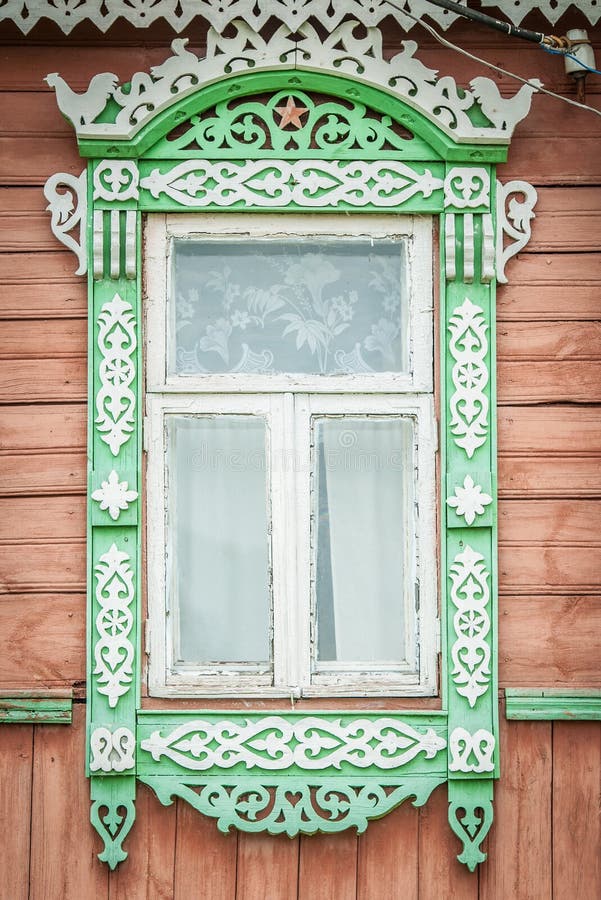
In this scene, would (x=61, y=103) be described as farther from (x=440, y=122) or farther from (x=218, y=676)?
(x=218, y=676)

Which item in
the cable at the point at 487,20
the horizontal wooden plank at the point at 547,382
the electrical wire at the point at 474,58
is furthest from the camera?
the horizontal wooden plank at the point at 547,382

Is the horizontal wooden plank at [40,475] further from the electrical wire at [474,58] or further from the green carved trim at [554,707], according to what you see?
the electrical wire at [474,58]

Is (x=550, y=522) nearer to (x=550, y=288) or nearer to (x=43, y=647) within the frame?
(x=550, y=288)

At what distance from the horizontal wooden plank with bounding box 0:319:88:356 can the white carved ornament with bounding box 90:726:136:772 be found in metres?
1.08

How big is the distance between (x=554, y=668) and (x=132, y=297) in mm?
1621

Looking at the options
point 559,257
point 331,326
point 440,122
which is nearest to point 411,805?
point 331,326

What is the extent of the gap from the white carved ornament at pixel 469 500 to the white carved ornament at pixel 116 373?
37.5 inches

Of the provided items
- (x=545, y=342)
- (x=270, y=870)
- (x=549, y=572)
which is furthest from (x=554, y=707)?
(x=545, y=342)

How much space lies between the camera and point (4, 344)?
2.91 metres

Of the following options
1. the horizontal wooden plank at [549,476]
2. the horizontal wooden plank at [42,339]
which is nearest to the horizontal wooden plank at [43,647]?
the horizontal wooden plank at [42,339]

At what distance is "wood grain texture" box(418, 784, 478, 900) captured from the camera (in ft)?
9.25

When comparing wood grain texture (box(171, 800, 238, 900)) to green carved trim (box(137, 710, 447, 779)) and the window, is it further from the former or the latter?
the window

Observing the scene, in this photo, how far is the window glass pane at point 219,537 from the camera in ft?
9.60

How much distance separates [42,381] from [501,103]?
156cm
